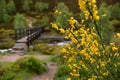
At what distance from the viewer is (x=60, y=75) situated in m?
15.2

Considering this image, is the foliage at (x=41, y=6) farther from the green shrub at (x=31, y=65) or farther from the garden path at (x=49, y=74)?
the green shrub at (x=31, y=65)

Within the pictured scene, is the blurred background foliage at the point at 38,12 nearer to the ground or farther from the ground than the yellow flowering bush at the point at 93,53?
nearer to the ground

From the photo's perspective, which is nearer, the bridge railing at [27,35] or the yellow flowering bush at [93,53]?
the yellow flowering bush at [93,53]

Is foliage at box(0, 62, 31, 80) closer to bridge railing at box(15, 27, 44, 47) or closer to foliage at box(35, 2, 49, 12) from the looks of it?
bridge railing at box(15, 27, 44, 47)

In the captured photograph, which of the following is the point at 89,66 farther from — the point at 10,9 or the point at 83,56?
the point at 10,9

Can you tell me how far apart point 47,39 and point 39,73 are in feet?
74.0

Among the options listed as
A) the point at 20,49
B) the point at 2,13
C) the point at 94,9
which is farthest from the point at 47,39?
the point at 94,9

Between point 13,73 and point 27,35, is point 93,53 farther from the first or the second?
point 27,35

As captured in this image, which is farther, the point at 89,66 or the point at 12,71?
the point at 12,71

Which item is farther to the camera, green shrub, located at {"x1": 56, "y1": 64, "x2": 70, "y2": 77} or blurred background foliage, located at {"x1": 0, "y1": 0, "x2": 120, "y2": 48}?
blurred background foliage, located at {"x1": 0, "y1": 0, "x2": 120, "y2": 48}

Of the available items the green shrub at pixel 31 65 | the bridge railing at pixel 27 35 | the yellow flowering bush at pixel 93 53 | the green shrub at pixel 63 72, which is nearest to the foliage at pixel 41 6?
the bridge railing at pixel 27 35

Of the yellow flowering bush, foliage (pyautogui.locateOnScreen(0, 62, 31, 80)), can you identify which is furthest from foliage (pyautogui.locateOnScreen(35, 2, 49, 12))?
the yellow flowering bush

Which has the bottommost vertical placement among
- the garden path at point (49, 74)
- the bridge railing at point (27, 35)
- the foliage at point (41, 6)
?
the foliage at point (41, 6)

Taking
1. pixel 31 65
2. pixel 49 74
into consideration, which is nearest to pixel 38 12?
pixel 49 74
